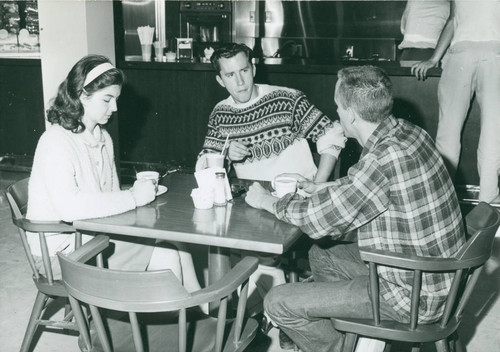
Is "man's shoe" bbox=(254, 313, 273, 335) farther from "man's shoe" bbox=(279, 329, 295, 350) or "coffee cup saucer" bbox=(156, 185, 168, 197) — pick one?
"coffee cup saucer" bbox=(156, 185, 168, 197)

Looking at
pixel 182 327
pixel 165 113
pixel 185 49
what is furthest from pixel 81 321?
pixel 185 49

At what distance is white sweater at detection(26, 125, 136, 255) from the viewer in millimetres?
2014

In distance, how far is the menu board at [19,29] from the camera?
260 inches

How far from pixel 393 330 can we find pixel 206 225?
717 millimetres

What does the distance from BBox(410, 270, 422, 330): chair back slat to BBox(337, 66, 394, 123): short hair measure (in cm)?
58

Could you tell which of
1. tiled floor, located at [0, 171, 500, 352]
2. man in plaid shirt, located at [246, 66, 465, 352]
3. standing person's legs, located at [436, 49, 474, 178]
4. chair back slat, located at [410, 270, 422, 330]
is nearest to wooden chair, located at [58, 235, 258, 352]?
man in plaid shirt, located at [246, 66, 465, 352]

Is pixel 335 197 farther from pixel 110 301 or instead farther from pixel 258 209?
pixel 110 301

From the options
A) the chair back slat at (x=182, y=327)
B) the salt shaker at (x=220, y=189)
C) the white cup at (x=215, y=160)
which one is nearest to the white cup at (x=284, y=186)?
the salt shaker at (x=220, y=189)

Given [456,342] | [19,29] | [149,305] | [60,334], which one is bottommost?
[60,334]

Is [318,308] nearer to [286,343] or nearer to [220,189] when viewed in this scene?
[220,189]

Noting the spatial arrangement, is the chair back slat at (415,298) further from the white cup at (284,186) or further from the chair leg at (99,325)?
the chair leg at (99,325)

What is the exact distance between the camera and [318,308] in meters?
1.86

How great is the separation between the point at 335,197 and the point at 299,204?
0.15 metres

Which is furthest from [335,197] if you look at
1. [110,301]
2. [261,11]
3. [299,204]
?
[261,11]
